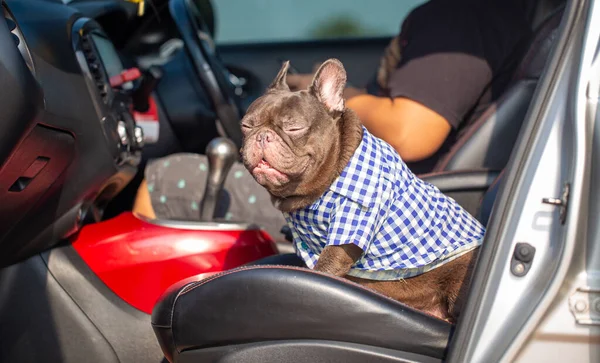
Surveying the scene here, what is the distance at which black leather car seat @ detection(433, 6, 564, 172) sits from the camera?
2344 millimetres

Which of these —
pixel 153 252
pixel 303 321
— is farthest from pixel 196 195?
pixel 303 321

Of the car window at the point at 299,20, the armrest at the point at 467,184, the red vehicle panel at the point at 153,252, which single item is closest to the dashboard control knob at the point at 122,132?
the red vehicle panel at the point at 153,252

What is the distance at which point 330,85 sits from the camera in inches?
68.1

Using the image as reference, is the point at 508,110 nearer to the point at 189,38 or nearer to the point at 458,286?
the point at 458,286

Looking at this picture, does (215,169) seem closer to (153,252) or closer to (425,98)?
(153,252)

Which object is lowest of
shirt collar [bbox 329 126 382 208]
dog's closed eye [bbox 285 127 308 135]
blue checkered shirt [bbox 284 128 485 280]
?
blue checkered shirt [bbox 284 128 485 280]

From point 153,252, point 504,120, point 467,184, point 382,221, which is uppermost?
point 382,221

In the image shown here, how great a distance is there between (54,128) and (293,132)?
1.86 feet

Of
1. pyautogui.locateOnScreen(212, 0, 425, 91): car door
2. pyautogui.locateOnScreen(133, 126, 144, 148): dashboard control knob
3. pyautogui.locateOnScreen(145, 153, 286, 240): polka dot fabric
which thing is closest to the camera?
pyautogui.locateOnScreen(133, 126, 144, 148): dashboard control knob

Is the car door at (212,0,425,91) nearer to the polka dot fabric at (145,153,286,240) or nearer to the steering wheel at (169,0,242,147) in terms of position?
the steering wheel at (169,0,242,147)

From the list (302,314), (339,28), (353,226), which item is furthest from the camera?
(339,28)

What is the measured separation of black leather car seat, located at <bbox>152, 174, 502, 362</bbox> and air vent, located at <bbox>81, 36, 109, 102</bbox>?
2.29 feet

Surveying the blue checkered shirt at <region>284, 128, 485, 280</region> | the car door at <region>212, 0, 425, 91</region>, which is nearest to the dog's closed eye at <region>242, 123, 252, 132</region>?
the blue checkered shirt at <region>284, 128, 485, 280</region>

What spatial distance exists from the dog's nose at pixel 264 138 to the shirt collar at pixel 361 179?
6.7 inches
